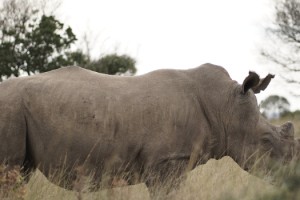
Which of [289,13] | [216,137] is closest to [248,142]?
[216,137]

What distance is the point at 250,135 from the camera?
261 inches

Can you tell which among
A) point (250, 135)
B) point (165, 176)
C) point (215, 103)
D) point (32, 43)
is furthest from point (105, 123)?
point (32, 43)

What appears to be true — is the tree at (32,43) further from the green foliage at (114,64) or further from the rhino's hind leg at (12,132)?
the rhino's hind leg at (12,132)

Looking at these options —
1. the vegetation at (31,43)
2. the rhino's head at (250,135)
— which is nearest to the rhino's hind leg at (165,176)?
the rhino's head at (250,135)

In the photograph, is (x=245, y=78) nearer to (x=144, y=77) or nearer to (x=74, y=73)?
(x=144, y=77)

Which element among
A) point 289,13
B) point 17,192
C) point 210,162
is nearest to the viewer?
point 17,192

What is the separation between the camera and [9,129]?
18.7 feet

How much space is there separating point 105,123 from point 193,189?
0.98 m

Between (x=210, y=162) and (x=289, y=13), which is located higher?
(x=289, y=13)

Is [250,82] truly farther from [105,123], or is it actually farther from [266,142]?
[105,123]

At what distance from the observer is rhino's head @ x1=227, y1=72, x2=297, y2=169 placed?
21.6 ft

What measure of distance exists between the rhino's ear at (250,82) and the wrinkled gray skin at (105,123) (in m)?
0.49

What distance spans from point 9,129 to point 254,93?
101 inches

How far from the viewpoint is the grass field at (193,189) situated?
13.6 feet
